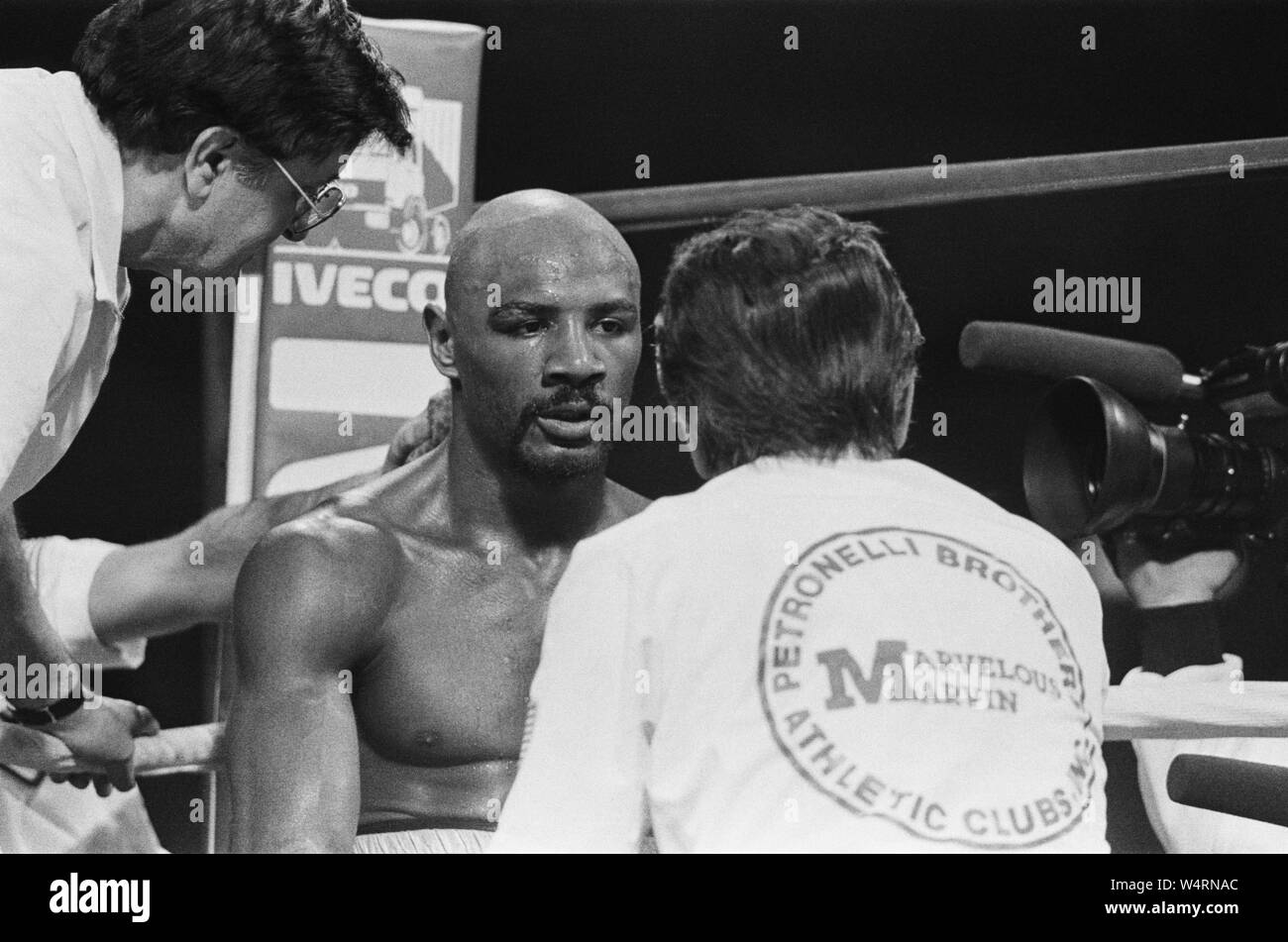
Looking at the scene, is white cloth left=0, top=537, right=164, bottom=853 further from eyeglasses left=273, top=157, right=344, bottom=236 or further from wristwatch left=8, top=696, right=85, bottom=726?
eyeglasses left=273, top=157, right=344, bottom=236

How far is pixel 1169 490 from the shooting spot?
2.04m

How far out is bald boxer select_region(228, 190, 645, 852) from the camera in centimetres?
165

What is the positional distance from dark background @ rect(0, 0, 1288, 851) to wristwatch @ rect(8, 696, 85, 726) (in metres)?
0.22

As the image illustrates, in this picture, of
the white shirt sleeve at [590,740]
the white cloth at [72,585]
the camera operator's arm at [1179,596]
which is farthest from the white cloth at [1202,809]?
the white cloth at [72,585]

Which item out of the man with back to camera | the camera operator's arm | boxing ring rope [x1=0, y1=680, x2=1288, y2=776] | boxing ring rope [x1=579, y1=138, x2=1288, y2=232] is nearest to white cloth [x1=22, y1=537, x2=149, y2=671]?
boxing ring rope [x1=0, y1=680, x2=1288, y2=776]

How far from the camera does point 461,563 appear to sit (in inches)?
71.0

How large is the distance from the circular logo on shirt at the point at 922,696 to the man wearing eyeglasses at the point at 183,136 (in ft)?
2.61

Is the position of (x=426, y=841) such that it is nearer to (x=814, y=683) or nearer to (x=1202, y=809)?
(x=814, y=683)

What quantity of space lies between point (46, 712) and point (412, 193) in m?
0.84

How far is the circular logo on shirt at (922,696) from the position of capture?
Answer: 1136 mm

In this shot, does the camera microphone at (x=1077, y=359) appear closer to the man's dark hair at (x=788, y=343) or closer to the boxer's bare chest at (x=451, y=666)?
the boxer's bare chest at (x=451, y=666)

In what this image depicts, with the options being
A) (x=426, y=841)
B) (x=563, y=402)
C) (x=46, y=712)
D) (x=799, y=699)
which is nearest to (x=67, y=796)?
(x=46, y=712)

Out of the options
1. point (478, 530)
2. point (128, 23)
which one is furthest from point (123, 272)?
point (478, 530)

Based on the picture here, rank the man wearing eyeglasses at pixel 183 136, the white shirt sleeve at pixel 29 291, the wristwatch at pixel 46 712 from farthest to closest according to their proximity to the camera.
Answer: the wristwatch at pixel 46 712 < the man wearing eyeglasses at pixel 183 136 < the white shirt sleeve at pixel 29 291
